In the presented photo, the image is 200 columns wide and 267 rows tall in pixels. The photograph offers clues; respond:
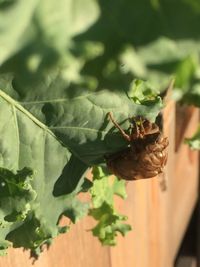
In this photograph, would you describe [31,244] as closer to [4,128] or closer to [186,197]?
[4,128]

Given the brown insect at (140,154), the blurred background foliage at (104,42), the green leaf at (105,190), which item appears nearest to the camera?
the blurred background foliage at (104,42)

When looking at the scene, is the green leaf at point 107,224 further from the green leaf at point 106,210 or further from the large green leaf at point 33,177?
the large green leaf at point 33,177

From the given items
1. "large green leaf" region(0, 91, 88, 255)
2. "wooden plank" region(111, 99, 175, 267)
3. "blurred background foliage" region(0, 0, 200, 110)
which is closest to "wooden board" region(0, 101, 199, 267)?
"wooden plank" region(111, 99, 175, 267)

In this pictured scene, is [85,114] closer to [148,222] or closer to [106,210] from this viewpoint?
[106,210]

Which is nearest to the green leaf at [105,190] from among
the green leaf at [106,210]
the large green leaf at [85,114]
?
the green leaf at [106,210]

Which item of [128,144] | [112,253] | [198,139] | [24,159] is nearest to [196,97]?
[198,139]

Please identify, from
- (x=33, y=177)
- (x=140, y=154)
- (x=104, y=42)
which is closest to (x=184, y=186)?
(x=140, y=154)

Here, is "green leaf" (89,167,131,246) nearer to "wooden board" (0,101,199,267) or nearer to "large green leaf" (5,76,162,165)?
"wooden board" (0,101,199,267)

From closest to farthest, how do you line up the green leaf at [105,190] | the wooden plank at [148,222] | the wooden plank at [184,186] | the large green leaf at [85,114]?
the large green leaf at [85,114] < the green leaf at [105,190] < the wooden plank at [148,222] < the wooden plank at [184,186]
